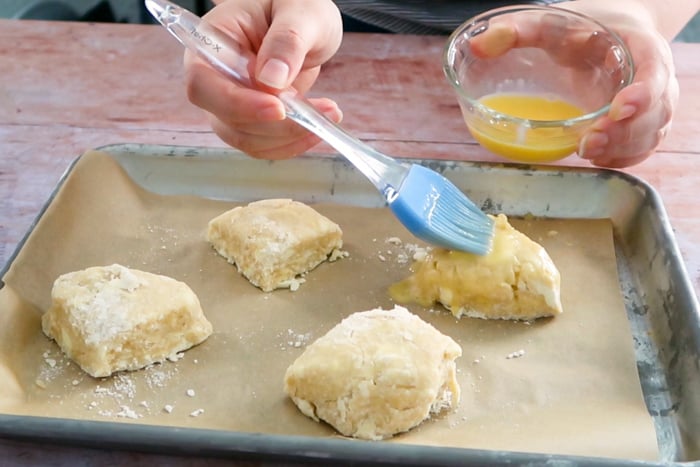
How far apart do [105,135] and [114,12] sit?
3.64ft

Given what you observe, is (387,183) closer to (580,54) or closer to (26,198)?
(580,54)

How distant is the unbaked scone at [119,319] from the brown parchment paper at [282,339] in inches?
0.7

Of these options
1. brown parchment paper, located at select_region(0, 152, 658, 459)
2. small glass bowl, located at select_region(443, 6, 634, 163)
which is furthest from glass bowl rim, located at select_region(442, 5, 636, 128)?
brown parchment paper, located at select_region(0, 152, 658, 459)

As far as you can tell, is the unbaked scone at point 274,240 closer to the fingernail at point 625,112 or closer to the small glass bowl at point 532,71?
the small glass bowl at point 532,71

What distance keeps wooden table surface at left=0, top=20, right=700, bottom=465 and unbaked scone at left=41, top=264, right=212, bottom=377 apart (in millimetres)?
220

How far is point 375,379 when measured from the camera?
0.90m

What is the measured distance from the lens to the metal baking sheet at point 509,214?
800 mm

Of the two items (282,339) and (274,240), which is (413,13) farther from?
(282,339)

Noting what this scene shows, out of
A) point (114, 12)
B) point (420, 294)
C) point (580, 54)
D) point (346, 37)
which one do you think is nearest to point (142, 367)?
point (420, 294)

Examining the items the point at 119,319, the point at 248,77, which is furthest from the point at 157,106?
the point at 119,319

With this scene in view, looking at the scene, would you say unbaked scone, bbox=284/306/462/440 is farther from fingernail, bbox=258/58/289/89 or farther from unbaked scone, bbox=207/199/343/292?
fingernail, bbox=258/58/289/89

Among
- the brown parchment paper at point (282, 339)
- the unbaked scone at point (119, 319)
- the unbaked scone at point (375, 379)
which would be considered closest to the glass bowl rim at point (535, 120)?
the brown parchment paper at point (282, 339)

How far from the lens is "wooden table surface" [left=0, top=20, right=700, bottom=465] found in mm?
1340

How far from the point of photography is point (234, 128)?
1179 mm
